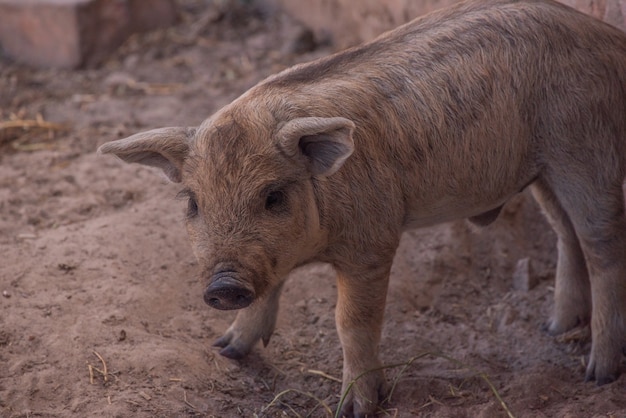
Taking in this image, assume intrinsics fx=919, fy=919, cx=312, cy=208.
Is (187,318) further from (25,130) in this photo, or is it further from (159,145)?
(25,130)

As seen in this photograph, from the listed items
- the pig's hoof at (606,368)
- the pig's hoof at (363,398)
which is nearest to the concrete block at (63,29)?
the pig's hoof at (363,398)

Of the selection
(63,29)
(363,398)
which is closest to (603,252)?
(363,398)

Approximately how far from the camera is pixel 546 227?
6359 millimetres

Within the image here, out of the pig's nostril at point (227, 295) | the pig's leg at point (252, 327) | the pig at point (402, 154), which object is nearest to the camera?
the pig's nostril at point (227, 295)

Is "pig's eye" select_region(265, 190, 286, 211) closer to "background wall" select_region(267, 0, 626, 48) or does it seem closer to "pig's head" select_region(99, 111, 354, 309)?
"pig's head" select_region(99, 111, 354, 309)

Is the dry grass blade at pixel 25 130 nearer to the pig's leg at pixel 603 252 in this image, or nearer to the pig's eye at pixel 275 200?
the pig's eye at pixel 275 200

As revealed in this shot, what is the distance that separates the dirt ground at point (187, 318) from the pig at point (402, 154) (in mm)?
370

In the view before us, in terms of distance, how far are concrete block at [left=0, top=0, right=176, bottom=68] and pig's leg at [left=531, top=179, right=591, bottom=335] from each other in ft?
17.4

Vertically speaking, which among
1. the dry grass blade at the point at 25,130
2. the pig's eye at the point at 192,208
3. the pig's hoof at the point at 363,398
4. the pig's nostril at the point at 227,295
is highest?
the pig's eye at the point at 192,208

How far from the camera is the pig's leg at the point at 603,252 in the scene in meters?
4.71

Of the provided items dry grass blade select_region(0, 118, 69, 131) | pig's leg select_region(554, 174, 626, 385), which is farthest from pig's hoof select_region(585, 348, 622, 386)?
dry grass blade select_region(0, 118, 69, 131)

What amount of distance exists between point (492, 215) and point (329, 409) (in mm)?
1442

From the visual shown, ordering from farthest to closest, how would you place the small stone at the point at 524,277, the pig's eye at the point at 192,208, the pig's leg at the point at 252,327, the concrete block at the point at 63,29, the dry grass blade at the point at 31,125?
the concrete block at the point at 63,29 < the dry grass blade at the point at 31,125 < the small stone at the point at 524,277 < the pig's leg at the point at 252,327 < the pig's eye at the point at 192,208

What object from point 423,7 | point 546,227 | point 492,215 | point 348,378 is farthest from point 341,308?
point 423,7
